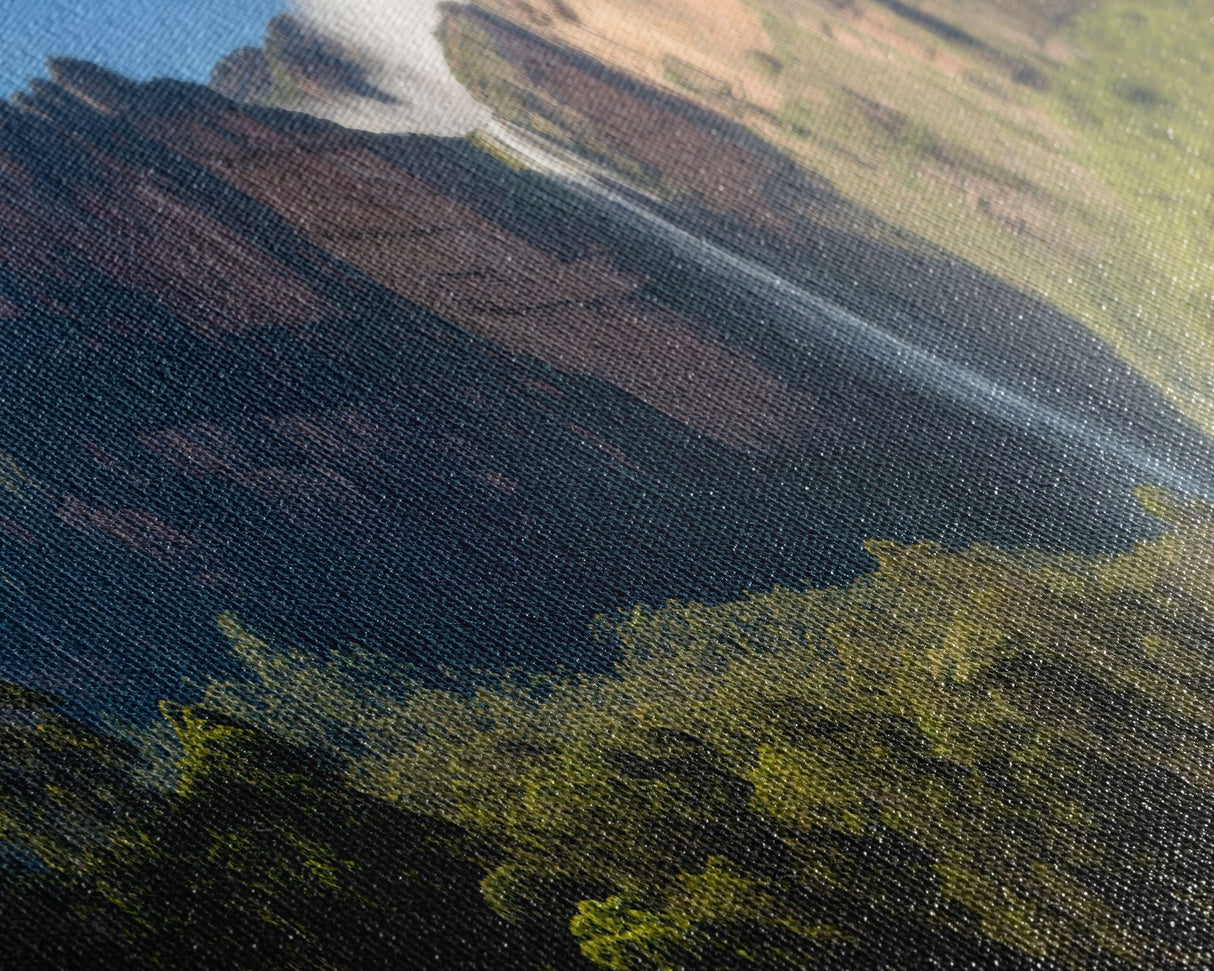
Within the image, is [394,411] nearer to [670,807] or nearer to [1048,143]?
[670,807]

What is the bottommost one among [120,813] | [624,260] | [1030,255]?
[120,813]

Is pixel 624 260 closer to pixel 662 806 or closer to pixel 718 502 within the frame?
pixel 718 502

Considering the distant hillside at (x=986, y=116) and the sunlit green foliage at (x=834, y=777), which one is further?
the distant hillside at (x=986, y=116)

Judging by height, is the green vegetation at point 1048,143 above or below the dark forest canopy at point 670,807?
above

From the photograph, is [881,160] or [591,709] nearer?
[591,709]

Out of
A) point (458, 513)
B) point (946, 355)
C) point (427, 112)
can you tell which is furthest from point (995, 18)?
point (458, 513)

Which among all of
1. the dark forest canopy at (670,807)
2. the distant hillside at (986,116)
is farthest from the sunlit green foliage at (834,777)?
the distant hillside at (986,116)

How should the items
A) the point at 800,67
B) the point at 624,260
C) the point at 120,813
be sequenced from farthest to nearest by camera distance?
the point at 800,67 < the point at 624,260 < the point at 120,813

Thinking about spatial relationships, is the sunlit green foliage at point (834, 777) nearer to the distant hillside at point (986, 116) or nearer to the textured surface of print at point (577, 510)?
the textured surface of print at point (577, 510)
